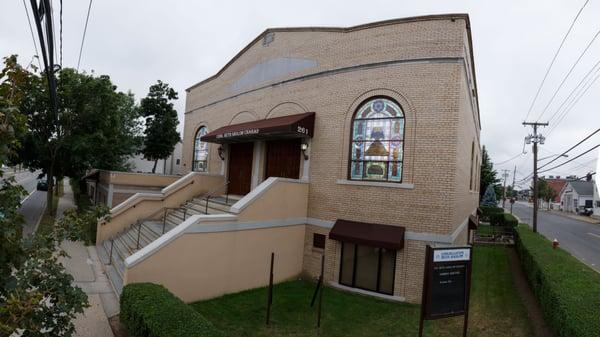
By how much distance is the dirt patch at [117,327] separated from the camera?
7.22 meters

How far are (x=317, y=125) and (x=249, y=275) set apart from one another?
5.80 metres

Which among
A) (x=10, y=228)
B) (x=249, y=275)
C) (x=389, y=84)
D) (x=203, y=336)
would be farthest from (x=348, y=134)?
(x=10, y=228)

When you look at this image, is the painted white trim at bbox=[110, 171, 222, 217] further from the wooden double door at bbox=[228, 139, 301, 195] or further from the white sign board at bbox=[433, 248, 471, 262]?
the white sign board at bbox=[433, 248, 471, 262]

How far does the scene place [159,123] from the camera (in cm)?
2697

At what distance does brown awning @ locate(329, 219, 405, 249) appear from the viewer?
10289mm

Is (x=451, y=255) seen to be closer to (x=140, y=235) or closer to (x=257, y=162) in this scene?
(x=257, y=162)

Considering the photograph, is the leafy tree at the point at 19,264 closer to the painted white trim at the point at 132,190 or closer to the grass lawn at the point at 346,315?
the grass lawn at the point at 346,315

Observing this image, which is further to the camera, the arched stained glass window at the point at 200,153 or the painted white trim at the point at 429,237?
the arched stained glass window at the point at 200,153

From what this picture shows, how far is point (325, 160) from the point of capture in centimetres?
1235

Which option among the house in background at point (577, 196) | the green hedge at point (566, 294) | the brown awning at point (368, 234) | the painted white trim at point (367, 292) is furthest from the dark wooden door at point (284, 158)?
the house in background at point (577, 196)

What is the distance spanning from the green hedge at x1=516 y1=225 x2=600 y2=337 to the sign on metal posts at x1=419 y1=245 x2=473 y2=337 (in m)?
1.78

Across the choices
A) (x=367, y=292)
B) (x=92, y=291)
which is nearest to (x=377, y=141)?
(x=367, y=292)

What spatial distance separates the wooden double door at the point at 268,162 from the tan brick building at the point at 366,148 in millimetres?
61

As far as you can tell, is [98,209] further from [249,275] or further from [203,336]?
[249,275]
